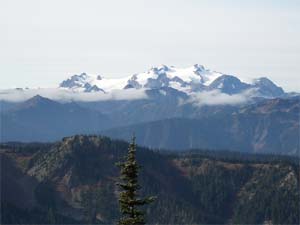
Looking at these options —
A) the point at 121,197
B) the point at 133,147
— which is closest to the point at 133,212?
the point at 121,197

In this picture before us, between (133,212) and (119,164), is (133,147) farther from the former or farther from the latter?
(133,212)

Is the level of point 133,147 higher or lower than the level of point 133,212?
higher

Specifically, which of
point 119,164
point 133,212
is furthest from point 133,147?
point 133,212

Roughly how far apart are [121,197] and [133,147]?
11.5 feet

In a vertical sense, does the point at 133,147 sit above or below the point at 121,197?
above

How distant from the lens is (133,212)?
44.9 metres

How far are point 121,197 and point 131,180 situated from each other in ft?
4.38

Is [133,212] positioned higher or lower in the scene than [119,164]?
lower

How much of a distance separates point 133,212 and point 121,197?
134 centimetres

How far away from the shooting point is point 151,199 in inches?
1837

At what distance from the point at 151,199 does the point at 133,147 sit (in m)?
4.28

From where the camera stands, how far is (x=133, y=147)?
4506 centimetres

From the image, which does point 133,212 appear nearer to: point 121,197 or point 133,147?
point 121,197

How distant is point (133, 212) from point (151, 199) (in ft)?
7.35
